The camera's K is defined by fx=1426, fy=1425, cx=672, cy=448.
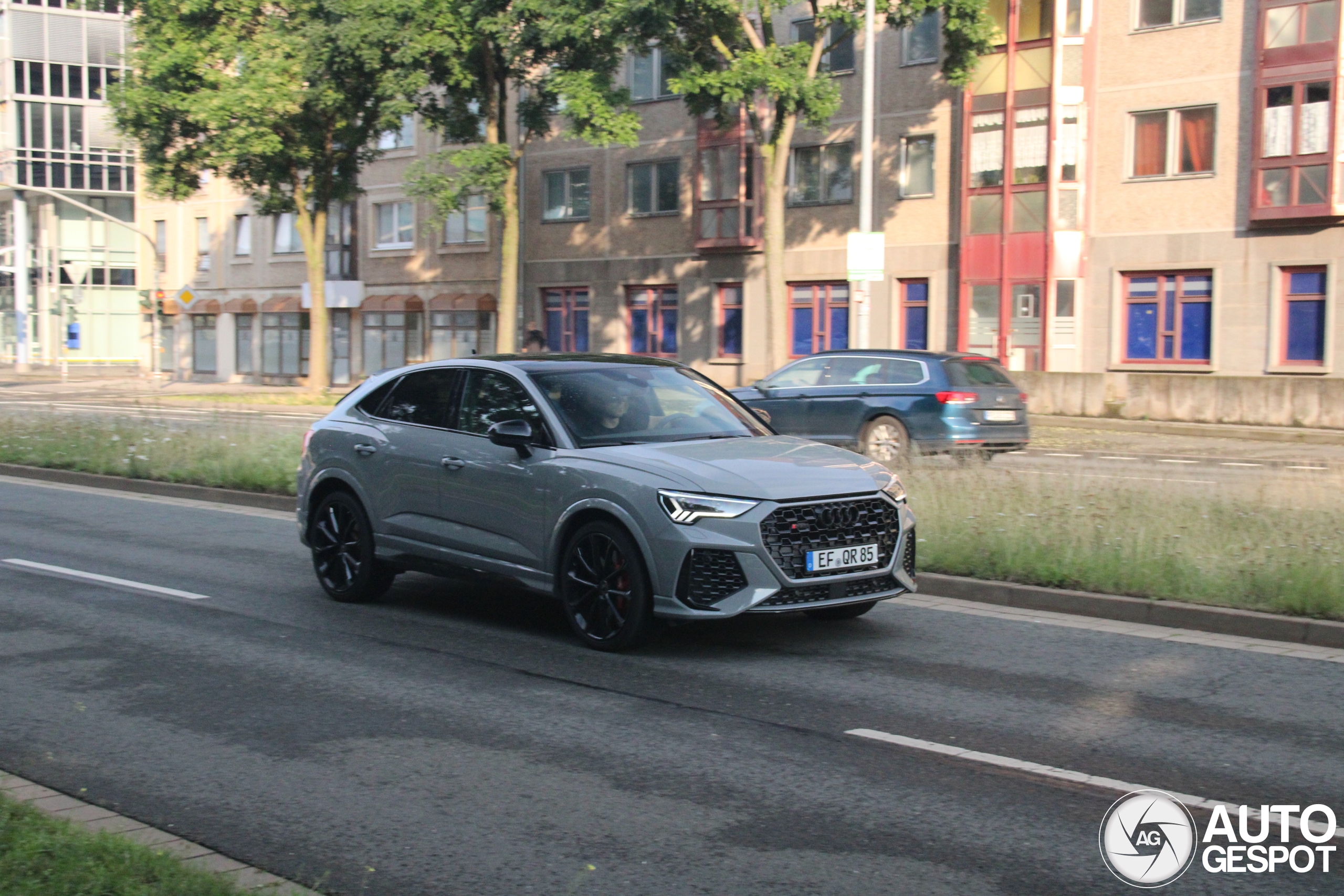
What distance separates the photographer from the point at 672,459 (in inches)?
304

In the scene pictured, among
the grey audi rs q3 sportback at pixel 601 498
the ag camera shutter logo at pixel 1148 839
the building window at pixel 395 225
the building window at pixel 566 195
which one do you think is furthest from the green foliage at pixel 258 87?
the ag camera shutter logo at pixel 1148 839

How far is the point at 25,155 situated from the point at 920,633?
239 ft

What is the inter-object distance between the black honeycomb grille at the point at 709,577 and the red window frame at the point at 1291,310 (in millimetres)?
26517

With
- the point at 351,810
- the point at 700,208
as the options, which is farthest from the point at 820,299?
the point at 351,810

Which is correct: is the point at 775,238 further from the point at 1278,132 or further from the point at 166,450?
the point at 166,450

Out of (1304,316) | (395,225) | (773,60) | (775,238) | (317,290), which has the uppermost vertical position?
(773,60)

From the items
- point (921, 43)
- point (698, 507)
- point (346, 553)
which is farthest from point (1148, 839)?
point (921, 43)

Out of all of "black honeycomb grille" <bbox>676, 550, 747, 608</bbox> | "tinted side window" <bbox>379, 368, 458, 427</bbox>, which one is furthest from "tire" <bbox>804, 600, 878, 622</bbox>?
"tinted side window" <bbox>379, 368, 458, 427</bbox>

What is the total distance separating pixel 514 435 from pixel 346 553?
7.16 feet

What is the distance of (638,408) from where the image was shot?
8.49 meters

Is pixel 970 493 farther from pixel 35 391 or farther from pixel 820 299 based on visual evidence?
pixel 35 391

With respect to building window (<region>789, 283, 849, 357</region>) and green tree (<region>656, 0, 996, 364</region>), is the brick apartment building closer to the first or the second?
building window (<region>789, 283, 849, 357</region>)

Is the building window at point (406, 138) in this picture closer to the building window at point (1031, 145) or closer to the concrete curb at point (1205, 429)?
the building window at point (1031, 145)

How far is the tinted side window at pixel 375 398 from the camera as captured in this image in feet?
31.8
